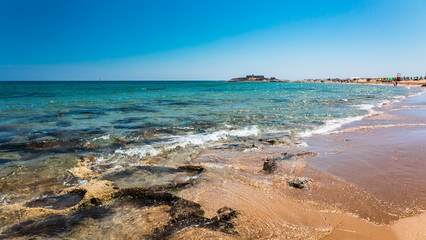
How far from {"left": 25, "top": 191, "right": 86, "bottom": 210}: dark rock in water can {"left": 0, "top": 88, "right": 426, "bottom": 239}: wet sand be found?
18mm

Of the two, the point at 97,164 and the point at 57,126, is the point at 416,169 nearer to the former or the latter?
the point at 97,164

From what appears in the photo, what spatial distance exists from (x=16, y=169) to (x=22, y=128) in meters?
6.59

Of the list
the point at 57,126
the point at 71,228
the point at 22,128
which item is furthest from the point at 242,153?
the point at 22,128

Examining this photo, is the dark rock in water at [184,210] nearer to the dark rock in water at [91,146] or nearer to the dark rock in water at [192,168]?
the dark rock in water at [192,168]

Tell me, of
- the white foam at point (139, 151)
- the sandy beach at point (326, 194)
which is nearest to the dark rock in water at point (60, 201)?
the sandy beach at point (326, 194)

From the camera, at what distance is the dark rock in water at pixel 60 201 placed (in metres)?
3.66

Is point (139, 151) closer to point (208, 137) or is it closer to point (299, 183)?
point (208, 137)

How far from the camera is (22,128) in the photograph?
10352mm

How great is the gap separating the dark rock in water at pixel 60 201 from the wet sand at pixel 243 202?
0.02 meters

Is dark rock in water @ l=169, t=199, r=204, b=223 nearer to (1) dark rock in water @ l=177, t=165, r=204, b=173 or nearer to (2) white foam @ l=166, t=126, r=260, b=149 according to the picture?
(1) dark rock in water @ l=177, t=165, r=204, b=173

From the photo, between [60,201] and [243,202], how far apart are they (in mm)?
3210

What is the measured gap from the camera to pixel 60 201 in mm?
3830

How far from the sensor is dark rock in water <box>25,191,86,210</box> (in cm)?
366

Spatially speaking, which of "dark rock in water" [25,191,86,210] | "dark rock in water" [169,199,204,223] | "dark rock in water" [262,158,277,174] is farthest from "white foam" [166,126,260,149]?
"dark rock in water" [169,199,204,223]
